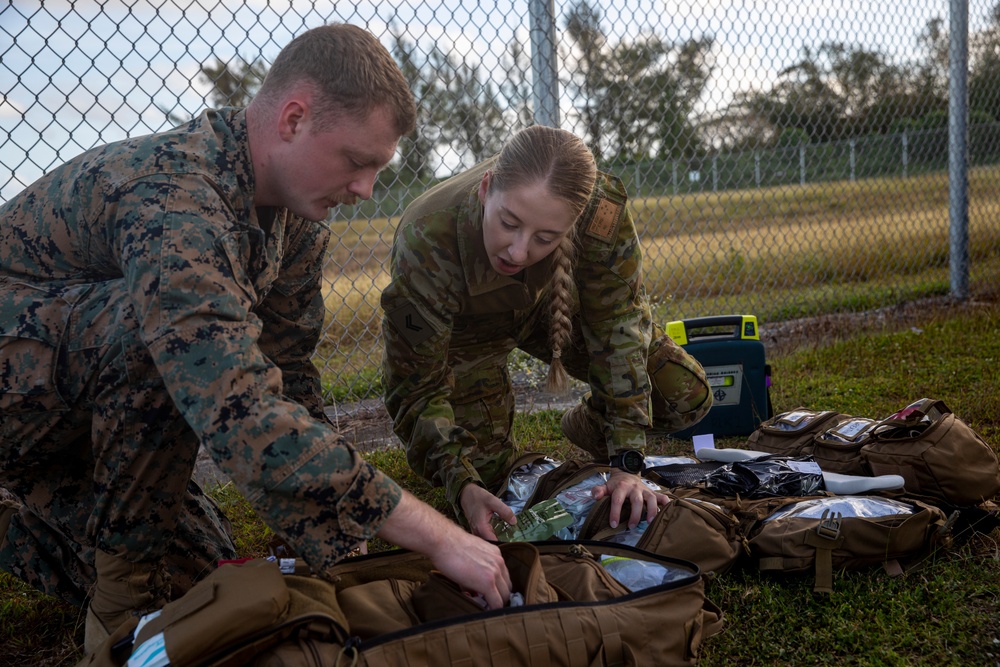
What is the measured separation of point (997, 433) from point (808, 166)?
4.11 m

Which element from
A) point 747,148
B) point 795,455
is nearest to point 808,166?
point 747,148

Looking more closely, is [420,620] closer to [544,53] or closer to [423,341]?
[423,341]

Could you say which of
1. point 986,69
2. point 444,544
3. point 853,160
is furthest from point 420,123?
point 986,69

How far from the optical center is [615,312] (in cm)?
283

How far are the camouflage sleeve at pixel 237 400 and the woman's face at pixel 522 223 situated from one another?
35.9 inches

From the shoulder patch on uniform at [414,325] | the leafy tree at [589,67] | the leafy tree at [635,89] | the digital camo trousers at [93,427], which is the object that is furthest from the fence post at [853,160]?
the digital camo trousers at [93,427]

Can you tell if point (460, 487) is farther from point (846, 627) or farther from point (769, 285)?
point (769, 285)

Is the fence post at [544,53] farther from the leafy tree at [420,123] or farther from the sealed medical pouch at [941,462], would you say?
the sealed medical pouch at [941,462]

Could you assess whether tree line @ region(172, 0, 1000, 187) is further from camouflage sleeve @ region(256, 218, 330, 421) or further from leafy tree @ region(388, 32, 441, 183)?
camouflage sleeve @ region(256, 218, 330, 421)

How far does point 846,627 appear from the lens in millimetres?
2084

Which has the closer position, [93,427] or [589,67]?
[93,427]

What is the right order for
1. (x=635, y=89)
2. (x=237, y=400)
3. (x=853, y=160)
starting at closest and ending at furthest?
(x=237, y=400)
(x=635, y=89)
(x=853, y=160)

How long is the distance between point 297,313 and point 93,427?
0.75 metres

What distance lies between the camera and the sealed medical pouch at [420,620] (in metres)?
1.53
